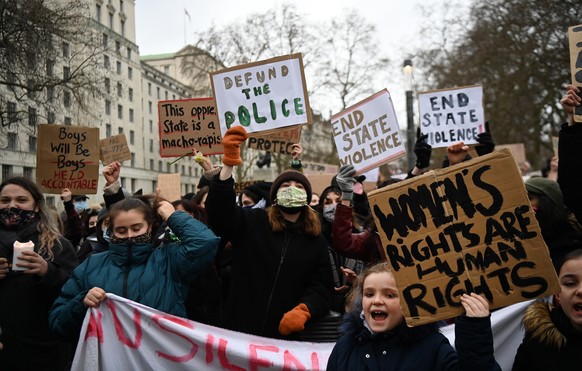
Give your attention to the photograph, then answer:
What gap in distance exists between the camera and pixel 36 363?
3.30 metres

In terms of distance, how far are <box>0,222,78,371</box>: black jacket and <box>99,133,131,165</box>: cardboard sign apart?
4.39 metres

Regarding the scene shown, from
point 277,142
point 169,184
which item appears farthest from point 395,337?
point 169,184

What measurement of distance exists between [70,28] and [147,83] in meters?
47.8

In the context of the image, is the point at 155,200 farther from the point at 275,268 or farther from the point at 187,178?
the point at 187,178

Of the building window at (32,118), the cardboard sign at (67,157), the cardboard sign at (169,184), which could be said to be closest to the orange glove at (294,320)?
the cardboard sign at (67,157)

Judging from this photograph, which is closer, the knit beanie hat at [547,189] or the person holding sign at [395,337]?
the person holding sign at [395,337]

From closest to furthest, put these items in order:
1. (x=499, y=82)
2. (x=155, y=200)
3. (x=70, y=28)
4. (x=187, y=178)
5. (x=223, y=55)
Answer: (x=155, y=200), (x=70, y=28), (x=499, y=82), (x=223, y=55), (x=187, y=178)

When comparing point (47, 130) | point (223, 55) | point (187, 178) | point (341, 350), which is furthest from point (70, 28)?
point (187, 178)

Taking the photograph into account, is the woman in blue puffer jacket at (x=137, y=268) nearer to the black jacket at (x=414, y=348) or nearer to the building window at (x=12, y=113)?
the black jacket at (x=414, y=348)

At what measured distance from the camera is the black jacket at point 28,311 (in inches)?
127

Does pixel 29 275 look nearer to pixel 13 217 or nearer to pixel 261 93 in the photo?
pixel 13 217

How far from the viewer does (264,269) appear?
3.40 meters

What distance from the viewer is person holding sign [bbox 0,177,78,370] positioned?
322 cm

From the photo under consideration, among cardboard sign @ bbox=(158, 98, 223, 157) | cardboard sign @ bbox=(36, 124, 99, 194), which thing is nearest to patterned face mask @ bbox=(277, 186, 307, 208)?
cardboard sign @ bbox=(158, 98, 223, 157)
